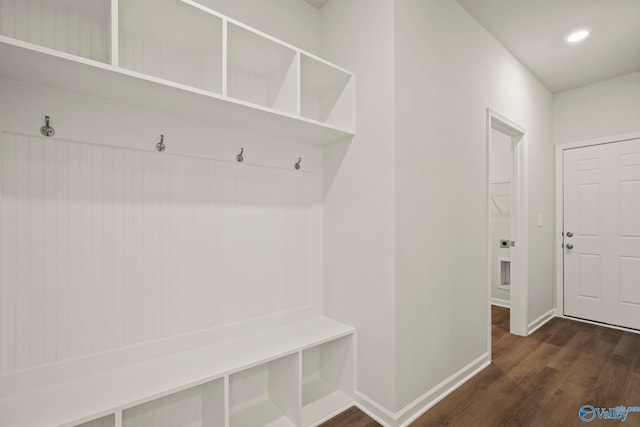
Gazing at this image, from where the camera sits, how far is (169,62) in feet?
5.13

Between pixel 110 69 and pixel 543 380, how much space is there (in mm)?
3153

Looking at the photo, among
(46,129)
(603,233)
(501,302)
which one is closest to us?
(46,129)

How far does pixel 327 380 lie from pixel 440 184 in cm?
154

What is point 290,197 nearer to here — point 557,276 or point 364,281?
point 364,281

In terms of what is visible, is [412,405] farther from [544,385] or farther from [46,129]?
[46,129]

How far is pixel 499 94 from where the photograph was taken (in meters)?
2.62

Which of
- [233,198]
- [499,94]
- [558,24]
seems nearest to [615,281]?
[499,94]

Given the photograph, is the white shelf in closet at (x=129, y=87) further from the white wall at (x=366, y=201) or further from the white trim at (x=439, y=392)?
the white trim at (x=439, y=392)

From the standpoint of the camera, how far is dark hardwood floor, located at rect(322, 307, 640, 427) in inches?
69.4

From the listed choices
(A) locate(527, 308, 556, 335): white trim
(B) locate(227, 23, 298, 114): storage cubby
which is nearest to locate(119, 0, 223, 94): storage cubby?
(B) locate(227, 23, 298, 114): storage cubby

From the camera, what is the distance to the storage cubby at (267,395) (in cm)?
165

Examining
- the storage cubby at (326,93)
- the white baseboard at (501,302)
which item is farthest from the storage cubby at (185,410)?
the white baseboard at (501,302)

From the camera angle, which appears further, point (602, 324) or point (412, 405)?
point (602, 324)

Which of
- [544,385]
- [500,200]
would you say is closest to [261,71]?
[544,385]
